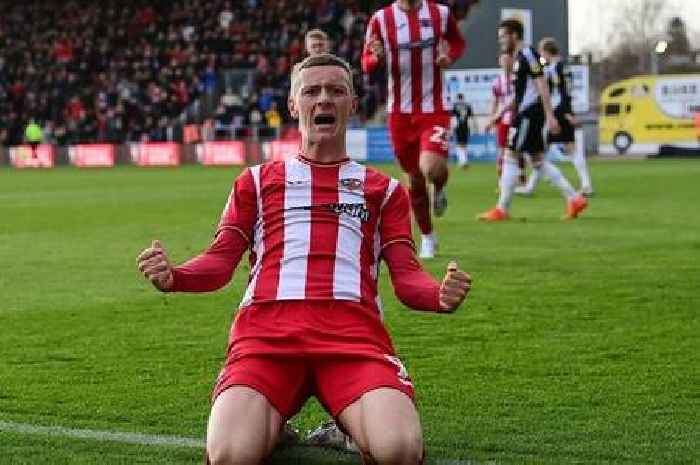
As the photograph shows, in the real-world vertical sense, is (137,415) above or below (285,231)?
below

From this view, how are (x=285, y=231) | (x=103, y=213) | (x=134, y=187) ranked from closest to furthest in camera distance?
(x=285, y=231), (x=103, y=213), (x=134, y=187)

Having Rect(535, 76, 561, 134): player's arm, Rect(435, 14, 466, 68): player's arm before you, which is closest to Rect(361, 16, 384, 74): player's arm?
Rect(435, 14, 466, 68): player's arm

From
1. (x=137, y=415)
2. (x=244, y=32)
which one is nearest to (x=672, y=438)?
(x=137, y=415)

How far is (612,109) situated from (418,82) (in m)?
36.2

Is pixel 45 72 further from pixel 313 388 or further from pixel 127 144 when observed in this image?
pixel 313 388

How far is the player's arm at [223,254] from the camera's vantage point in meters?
4.54

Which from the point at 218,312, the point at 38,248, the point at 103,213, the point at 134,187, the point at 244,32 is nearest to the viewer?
the point at 218,312

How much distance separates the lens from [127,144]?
44406mm

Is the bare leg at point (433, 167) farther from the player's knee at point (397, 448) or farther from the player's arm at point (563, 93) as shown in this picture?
the player's arm at point (563, 93)

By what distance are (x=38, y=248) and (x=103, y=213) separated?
512cm

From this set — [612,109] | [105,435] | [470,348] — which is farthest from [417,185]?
[612,109]

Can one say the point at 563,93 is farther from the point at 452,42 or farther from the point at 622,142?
the point at 622,142

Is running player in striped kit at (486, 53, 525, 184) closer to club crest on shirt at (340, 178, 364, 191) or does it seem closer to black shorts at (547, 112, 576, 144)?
black shorts at (547, 112, 576, 144)

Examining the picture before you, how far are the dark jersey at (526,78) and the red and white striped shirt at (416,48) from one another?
379cm
